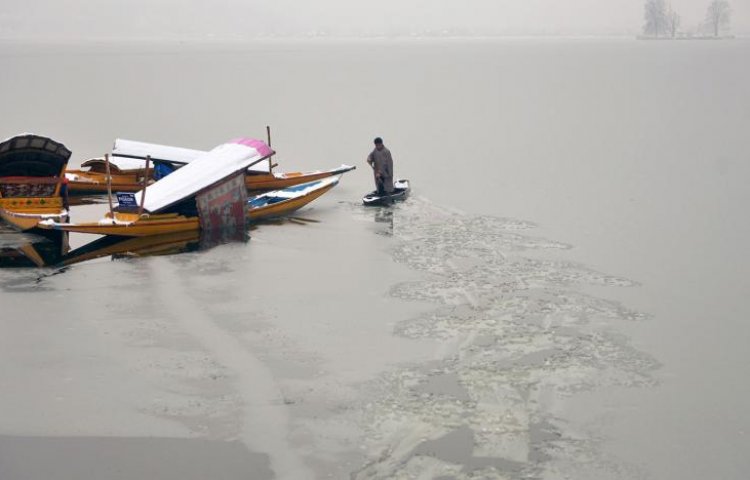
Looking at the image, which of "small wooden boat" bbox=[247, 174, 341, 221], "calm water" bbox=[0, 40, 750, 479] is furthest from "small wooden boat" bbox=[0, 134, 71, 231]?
"small wooden boat" bbox=[247, 174, 341, 221]

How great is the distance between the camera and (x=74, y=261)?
2164cm

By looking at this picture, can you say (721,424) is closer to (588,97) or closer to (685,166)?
(685,166)

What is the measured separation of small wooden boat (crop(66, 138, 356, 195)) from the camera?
2847 centimetres

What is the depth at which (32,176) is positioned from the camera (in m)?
25.1

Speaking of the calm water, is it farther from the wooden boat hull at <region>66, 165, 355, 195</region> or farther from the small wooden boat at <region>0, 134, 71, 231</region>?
the wooden boat hull at <region>66, 165, 355, 195</region>

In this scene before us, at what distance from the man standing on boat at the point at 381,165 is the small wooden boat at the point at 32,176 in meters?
8.08

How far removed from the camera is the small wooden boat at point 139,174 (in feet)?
93.4

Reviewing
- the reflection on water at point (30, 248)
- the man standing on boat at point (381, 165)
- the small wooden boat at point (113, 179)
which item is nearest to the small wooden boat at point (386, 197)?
the man standing on boat at point (381, 165)

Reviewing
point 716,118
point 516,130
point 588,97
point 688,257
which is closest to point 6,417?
point 688,257

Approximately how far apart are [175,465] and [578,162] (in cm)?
2937

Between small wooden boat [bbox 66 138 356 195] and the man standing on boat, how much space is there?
2921 mm

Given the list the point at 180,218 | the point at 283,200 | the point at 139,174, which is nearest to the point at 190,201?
the point at 180,218

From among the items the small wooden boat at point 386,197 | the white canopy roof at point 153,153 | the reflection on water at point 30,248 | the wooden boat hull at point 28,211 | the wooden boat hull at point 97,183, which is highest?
the white canopy roof at point 153,153

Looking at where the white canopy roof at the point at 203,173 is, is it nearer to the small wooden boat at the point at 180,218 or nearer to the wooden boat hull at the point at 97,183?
the small wooden boat at the point at 180,218
